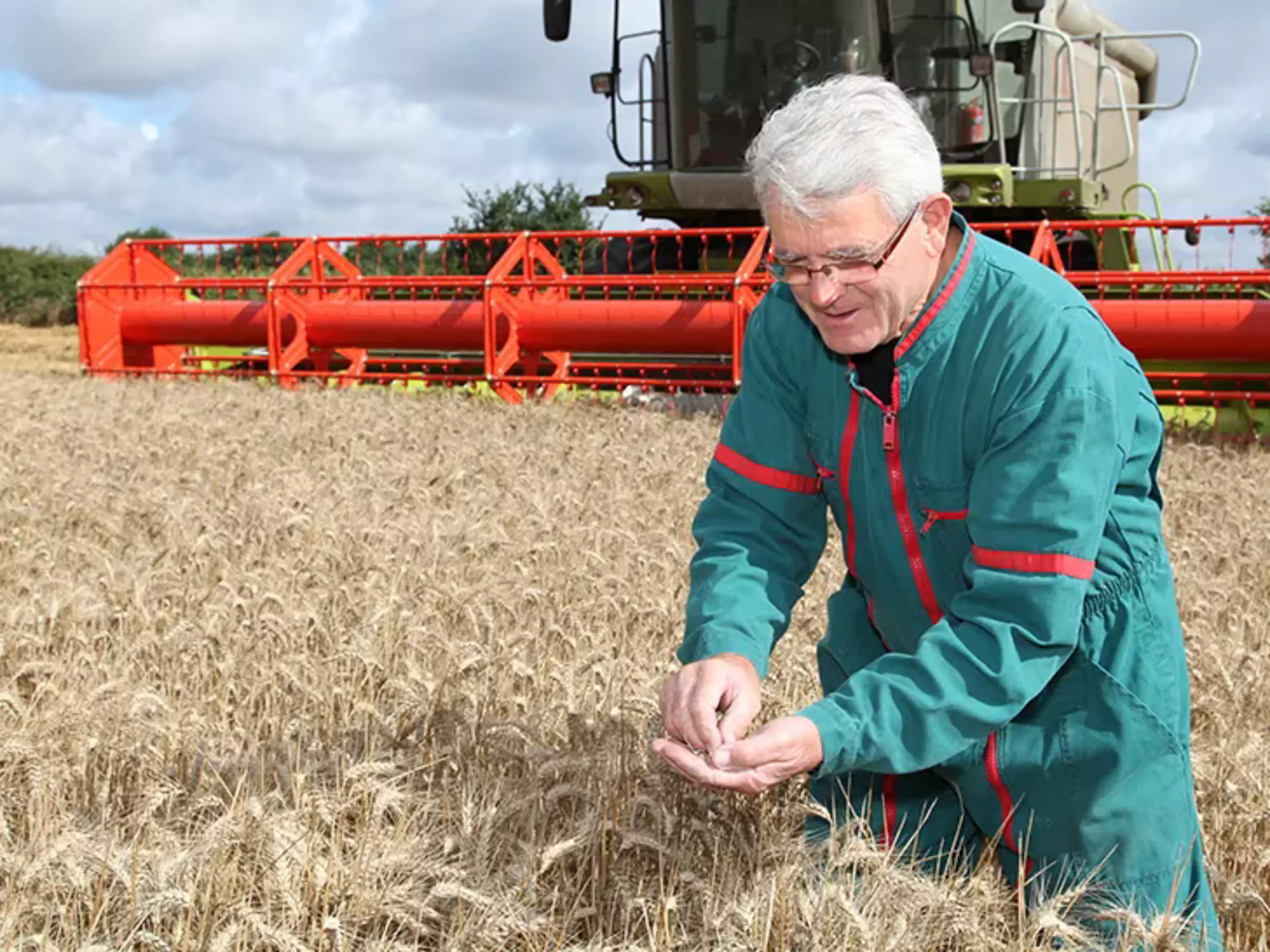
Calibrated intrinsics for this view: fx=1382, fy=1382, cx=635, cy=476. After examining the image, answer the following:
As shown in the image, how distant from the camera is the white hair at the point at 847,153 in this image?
1702 mm

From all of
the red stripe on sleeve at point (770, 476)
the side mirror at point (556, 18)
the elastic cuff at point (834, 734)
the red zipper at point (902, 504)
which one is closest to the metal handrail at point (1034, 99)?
the side mirror at point (556, 18)

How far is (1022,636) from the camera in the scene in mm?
1778

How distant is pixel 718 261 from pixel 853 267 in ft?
27.0

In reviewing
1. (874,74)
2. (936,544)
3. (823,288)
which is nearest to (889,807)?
(936,544)

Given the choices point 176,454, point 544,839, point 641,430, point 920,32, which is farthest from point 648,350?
point 544,839

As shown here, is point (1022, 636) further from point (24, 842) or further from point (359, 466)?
point (359, 466)

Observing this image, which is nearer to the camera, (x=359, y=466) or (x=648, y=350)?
(x=359, y=466)

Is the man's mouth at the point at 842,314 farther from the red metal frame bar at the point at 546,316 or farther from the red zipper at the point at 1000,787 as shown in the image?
the red metal frame bar at the point at 546,316

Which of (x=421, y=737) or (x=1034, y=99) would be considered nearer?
(x=421, y=737)

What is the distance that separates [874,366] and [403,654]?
157cm

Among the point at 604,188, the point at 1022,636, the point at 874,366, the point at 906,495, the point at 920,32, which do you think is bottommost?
the point at 1022,636

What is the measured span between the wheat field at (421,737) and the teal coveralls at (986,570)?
0.18 meters

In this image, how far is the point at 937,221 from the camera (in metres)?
1.84

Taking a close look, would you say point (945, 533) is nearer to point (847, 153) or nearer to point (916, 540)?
point (916, 540)
